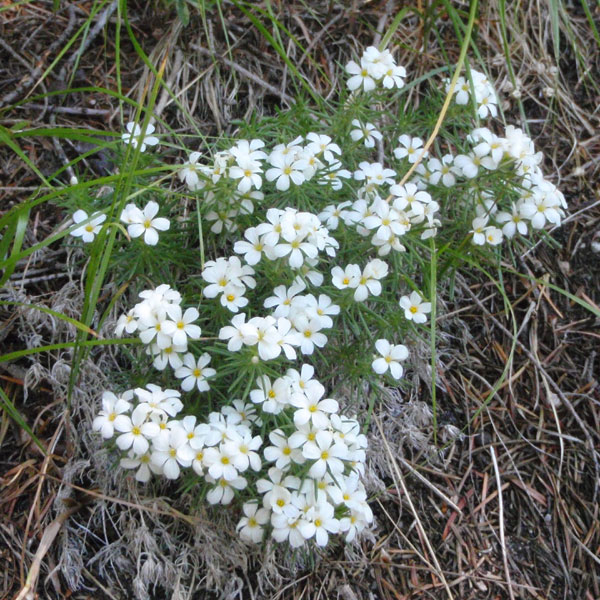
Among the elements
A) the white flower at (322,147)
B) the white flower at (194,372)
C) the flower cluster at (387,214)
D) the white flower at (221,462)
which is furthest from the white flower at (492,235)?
the white flower at (221,462)

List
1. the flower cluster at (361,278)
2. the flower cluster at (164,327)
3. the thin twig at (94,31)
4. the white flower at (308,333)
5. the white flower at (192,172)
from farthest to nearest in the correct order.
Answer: the thin twig at (94,31), the white flower at (192,172), the flower cluster at (361,278), the white flower at (308,333), the flower cluster at (164,327)

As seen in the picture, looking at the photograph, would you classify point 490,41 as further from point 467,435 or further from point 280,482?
point 280,482

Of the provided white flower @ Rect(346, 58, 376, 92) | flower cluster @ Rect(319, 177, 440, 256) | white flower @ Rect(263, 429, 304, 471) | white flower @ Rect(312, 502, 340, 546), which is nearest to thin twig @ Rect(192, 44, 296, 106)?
white flower @ Rect(346, 58, 376, 92)

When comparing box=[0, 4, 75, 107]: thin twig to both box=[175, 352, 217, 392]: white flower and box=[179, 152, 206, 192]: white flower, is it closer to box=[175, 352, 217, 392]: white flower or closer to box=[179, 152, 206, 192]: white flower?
box=[179, 152, 206, 192]: white flower

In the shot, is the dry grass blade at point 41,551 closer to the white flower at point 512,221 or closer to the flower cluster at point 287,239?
the flower cluster at point 287,239

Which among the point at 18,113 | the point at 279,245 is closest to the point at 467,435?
the point at 279,245

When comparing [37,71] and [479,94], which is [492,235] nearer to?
[479,94]
